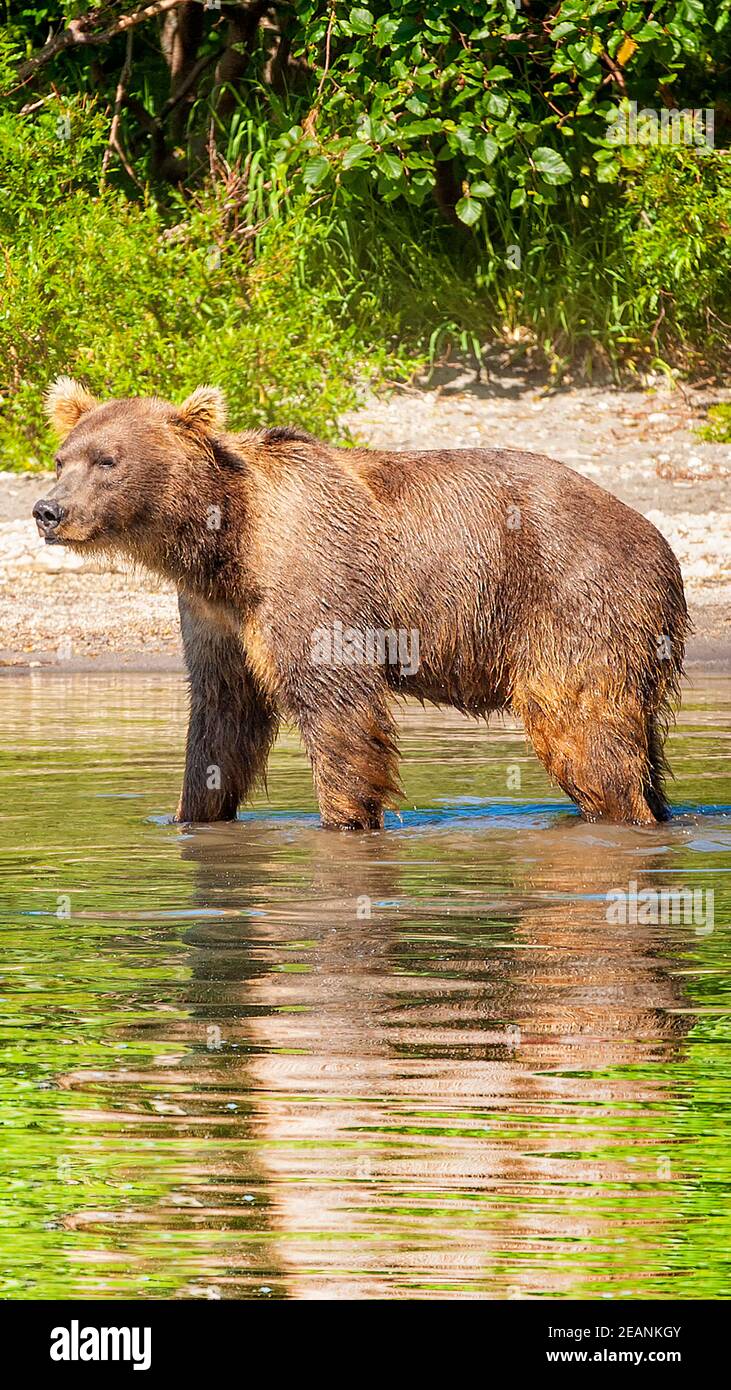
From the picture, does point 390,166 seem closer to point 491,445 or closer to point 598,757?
point 491,445

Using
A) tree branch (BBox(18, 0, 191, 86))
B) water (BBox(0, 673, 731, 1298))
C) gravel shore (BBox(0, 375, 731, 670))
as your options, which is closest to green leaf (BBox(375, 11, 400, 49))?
tree branch (BBox(18, 0, 191, 86))

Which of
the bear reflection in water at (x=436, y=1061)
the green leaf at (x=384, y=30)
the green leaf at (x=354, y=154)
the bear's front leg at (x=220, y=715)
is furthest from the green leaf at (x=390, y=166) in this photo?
the bear reflection in water at (x=436, y=1061)

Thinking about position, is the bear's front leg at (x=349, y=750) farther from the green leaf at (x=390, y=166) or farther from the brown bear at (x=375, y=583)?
the green leaf at (x=390, y=166)

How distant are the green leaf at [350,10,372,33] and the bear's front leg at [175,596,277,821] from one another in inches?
316

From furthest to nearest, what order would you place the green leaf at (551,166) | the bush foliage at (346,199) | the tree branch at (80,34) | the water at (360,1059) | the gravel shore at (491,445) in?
the tree branch at (80,34) → the green leaf at (551,166) → the bush foliage at (346,199) → the gravel shore at (491,445) → the water at (360,1059)

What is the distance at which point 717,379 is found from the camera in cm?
1611

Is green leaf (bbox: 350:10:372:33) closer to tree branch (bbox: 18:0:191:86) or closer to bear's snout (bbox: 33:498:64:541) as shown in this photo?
tree branch (bbox: 18:0:191:86)

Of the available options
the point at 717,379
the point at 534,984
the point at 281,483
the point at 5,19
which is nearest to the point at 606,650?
the point at 281,483

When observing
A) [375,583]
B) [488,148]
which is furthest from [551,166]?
[375,583]

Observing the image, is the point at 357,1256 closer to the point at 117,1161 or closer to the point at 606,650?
the point at 117,1161

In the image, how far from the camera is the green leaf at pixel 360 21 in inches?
591

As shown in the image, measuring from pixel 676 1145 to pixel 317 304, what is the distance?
454 inches

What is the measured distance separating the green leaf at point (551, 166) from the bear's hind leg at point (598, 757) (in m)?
8.00

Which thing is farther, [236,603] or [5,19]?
[5,19]
